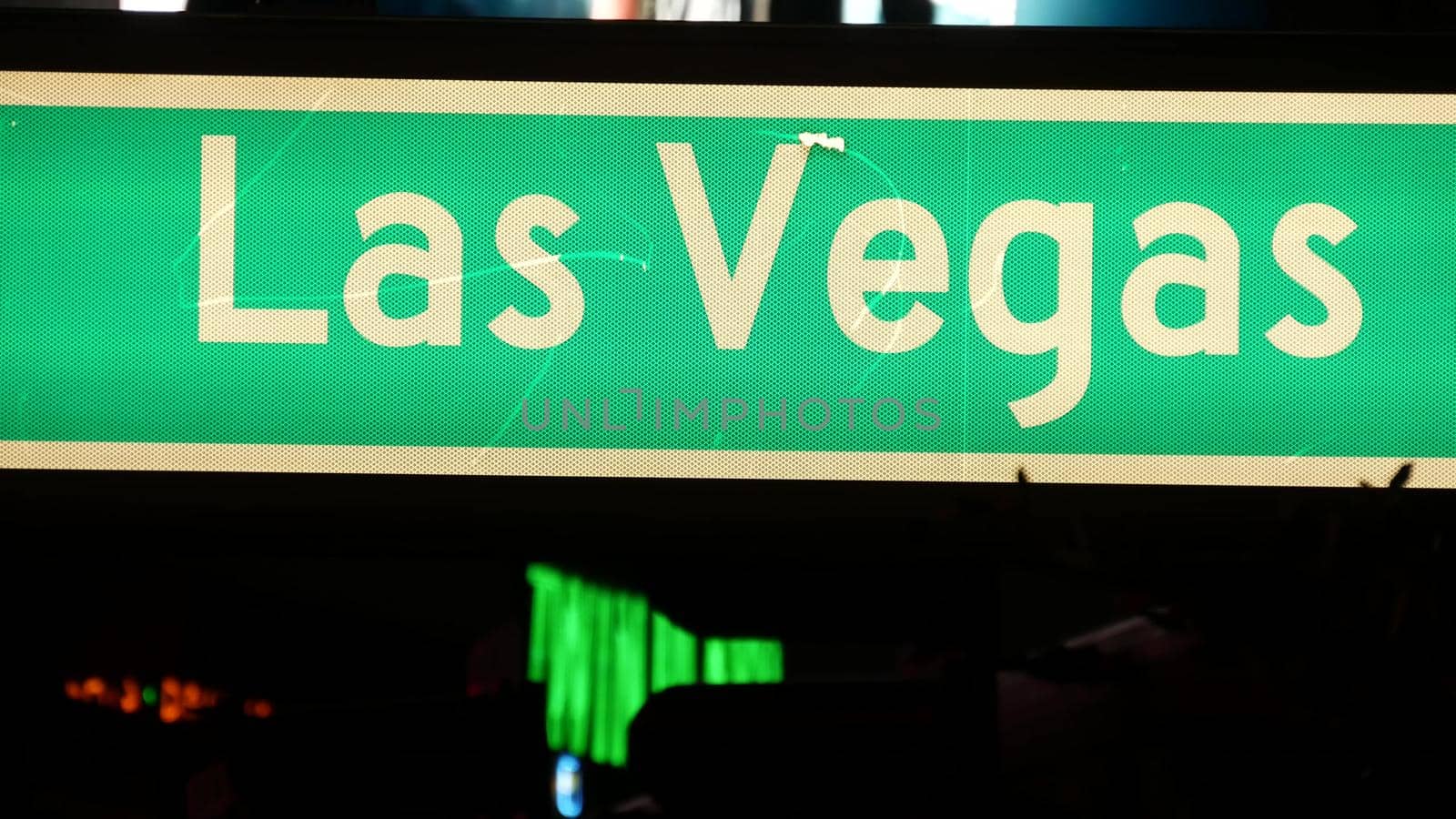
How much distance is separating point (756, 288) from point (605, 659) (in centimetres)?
78

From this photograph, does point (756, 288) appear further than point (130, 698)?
No

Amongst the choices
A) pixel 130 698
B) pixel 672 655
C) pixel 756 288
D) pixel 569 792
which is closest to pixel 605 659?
pixel 672 655

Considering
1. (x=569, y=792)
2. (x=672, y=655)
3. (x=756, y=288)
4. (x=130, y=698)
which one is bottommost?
(x=569, y=792)

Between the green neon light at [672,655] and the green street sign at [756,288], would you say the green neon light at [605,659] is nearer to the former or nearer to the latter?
the green neon light at [672,655]

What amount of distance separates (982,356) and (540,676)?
3.48 ft

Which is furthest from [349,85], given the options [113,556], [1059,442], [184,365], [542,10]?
[1059,442]

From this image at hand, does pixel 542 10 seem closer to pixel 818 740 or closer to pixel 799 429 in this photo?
pixel 799 429

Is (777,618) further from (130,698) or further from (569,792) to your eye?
(130,698)

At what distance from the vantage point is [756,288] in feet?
9.58

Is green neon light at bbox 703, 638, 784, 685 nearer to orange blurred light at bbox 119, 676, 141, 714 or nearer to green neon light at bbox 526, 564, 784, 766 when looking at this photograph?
green neon light at bbox 526, 564, 784, 766

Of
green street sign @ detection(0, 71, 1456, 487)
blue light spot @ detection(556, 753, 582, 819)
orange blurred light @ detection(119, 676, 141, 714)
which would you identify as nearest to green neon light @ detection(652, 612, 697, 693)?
blue light spot @ detection(556, 753, 582, 819)

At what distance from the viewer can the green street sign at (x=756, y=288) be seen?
114 inches

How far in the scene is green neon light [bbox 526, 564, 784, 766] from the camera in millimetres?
2988

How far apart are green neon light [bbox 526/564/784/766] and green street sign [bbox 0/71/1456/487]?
304mm
